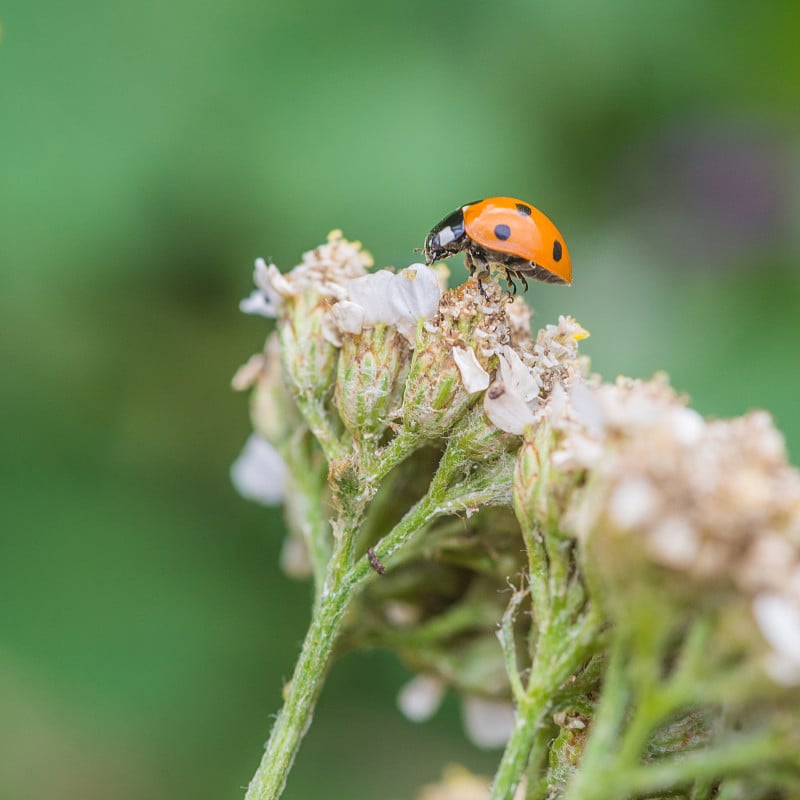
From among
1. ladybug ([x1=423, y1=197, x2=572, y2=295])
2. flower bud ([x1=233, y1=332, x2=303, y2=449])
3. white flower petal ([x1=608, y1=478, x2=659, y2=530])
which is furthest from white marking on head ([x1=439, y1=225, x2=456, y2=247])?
white flower petal ([x1=608, y1=478, x2=659, y2=530])

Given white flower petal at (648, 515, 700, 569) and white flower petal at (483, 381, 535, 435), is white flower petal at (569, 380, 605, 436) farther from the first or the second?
white flower petal at (648, 515, 700, 569)

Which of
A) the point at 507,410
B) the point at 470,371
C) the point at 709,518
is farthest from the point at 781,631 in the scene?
the point at 470,371

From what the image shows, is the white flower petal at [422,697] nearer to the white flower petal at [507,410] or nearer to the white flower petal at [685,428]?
the white flower petal at [507,410]

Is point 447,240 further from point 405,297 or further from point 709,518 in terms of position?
point 709,518

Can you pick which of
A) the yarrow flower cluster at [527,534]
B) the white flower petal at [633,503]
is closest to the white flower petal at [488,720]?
the yarrow flower cluster at [527,534]

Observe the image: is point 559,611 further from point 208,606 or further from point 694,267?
point 694,267

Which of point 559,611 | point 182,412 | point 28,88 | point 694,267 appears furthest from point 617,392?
point 694,267

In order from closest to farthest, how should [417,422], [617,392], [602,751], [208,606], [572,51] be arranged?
[602,751] < [617,392] < [417,422] < [208,606] < [572,51]
